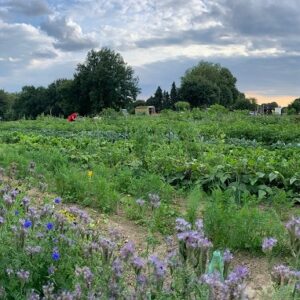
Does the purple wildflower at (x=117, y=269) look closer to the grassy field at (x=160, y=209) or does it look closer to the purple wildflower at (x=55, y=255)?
the grassy field at (x=160, y=209)


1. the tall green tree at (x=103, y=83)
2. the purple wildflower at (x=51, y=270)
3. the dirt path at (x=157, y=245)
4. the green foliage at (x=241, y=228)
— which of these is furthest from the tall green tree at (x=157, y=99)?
the purple wildflower at (x=51, y=270)

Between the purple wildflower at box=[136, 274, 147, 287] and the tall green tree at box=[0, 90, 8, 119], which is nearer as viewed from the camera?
the purple wildflower at box=[136, 274, 147, 287]

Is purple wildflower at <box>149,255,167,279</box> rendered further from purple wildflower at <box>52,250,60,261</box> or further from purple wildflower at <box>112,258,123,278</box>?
purple wildflower at <box>52,250,60,261</box>

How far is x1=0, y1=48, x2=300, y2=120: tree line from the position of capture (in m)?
72.6

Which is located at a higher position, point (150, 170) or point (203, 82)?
point (203, 82)

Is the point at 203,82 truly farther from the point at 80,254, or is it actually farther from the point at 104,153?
the point at 80,254

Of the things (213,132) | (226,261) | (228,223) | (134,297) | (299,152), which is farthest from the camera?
(213,132)

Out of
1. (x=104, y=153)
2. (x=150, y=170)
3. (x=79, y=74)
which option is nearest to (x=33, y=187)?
(x=150, y=170)

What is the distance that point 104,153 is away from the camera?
31.1 feet

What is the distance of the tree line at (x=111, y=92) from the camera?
7262cm

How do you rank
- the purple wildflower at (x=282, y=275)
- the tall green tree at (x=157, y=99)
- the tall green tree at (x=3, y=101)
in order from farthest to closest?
the tall green tree at (x=3, y=101) < the tall green tree at (x=157, y=99) < the purple wildflower at (x=282, y=275)

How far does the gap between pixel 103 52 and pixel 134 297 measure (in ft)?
255

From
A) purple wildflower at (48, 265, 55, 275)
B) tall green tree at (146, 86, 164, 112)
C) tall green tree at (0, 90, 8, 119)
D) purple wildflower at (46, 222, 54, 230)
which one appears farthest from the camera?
tall green tree at (0, 90, 8, 119)

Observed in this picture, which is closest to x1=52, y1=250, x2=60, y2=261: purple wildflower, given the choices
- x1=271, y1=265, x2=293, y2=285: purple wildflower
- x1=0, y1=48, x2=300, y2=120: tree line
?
x1=271, y1=265, x2=293, y2=285: purple wildflower
